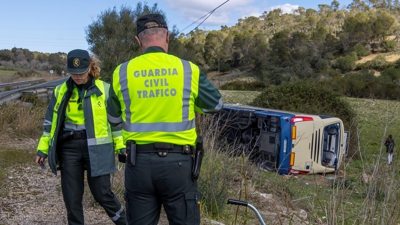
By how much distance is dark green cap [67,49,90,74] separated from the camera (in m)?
4.01

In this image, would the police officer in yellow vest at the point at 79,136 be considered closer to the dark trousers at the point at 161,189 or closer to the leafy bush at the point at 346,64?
the dark trousers at the point at 161,189

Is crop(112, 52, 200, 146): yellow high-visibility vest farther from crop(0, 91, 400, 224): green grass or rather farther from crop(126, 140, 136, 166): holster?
crop(0, 91, 400, 224): green grass

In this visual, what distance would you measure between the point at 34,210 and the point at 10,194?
2.51ft

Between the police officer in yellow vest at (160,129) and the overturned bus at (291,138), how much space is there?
765cm

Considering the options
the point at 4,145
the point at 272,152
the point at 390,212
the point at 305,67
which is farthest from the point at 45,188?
the point at 305,67

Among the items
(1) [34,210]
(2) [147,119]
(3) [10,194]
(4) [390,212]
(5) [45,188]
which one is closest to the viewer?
(2) [147,119]

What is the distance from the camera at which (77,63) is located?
402 cm

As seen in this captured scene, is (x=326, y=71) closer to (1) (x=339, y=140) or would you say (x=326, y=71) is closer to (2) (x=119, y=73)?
(1) (x=339, y=140)

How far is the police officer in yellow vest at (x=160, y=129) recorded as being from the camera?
2.81 metres

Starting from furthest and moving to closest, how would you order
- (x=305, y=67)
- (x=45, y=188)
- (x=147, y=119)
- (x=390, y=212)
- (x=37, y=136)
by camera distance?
(x=305, y=67) < (x=37, y=136) < (x=45, y=188) < (x=390, y=212) < (x=147, y=119)

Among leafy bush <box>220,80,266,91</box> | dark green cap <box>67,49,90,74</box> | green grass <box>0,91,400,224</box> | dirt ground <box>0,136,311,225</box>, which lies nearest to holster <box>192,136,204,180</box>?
green grass <box>0,91,400,224</box>

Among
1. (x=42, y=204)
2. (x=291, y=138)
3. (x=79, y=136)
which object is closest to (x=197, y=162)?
(x=79, y=136)

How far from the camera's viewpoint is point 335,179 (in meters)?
3.60

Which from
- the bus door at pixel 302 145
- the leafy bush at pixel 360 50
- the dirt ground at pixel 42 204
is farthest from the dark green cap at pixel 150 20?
the leafy bush at pixel 360 50
